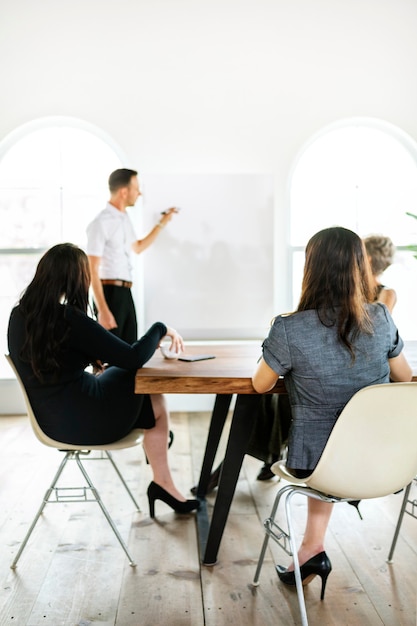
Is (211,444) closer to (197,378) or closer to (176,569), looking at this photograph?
(176,569)

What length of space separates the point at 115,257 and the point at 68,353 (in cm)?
230

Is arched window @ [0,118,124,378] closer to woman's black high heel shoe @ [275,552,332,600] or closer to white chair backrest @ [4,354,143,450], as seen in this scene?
white chair backrest @ [4,354,143,450]

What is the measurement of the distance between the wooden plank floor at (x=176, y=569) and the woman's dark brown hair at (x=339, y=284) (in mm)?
873

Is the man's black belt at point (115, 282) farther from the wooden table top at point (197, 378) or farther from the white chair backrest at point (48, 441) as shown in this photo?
the white chair backrest at point (48, 441)

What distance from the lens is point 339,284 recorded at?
7.76ft

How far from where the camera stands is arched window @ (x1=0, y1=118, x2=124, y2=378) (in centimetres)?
555

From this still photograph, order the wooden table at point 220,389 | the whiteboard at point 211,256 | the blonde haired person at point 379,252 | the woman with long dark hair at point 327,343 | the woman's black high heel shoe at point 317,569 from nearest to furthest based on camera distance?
the woman with long dark hair at point 327,343 < the woman's black high heel shoe at point 317,569 < the wooden table at point 220,389 < the blonde haired person at point 379,252 < the whiteboard at point 211,256

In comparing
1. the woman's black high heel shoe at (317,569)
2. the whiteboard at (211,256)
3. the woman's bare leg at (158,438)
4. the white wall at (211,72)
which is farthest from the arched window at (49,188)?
the woman's black high heel shoe at (317,569)

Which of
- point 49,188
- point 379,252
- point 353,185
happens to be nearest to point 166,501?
point 379,252

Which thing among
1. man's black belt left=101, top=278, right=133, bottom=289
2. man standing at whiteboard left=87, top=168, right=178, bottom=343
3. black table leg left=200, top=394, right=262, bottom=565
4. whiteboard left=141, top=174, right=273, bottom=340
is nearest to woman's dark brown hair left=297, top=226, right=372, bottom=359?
black table leg left=200, top=394, right=262, bottom=565

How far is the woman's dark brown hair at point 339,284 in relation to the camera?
2.34 metres

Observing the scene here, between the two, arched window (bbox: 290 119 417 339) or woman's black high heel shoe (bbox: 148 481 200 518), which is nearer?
woman's black high heel shoe (bbox: 148 481 200 518)

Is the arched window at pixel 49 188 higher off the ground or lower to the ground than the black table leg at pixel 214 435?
higher

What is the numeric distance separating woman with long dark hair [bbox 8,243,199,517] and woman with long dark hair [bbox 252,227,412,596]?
2.21ft
